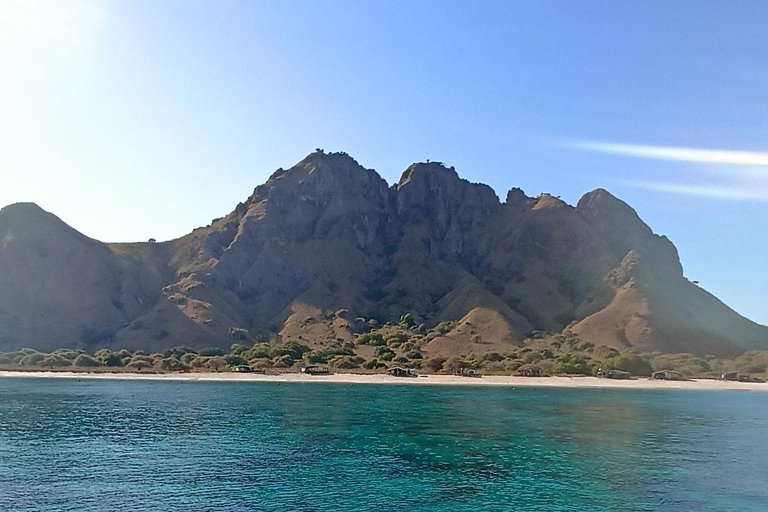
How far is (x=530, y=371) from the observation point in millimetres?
146625

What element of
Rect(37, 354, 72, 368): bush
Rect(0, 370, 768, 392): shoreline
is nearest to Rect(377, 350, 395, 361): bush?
Rect(0, 370, 768, 392): shoreline

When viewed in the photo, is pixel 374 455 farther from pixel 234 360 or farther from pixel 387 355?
pixel 387 355

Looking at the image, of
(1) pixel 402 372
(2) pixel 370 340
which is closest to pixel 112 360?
(2) pixel 370 340

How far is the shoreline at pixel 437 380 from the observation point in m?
129

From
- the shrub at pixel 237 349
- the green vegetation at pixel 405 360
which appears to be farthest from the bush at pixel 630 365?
the shrub at pixel 237 349

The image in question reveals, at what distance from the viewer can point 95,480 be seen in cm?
4006

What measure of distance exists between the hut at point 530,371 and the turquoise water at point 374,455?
2107 inches

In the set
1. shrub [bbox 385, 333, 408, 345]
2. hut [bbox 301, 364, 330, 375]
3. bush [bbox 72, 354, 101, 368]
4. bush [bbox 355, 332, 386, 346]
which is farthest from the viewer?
bush [bbox 355, 332, 386, 346]

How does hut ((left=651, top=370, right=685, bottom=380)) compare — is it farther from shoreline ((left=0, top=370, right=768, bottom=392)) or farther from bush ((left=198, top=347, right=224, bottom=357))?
bush ((left=198, top=347, right=224, bottom=357))

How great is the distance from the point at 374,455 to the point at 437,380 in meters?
87.8

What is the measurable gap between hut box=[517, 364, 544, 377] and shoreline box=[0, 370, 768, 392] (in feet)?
14.2

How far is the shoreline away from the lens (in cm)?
12925

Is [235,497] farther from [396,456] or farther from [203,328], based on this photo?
[203,328]

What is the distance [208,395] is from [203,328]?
96.7m
